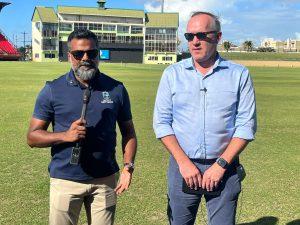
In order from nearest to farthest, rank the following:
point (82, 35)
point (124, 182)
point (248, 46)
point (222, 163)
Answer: point (222, 163)
point (82, 35)
point (124, 182)
point (248, 46)

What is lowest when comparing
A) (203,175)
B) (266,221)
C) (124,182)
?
(266,221)

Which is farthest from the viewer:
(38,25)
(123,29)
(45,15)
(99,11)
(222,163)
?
(99,11)

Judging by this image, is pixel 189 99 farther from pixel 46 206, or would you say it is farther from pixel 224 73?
pixel 46 206

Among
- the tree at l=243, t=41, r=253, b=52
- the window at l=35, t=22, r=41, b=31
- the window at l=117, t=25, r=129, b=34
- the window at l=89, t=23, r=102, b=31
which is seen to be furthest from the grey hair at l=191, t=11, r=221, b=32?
the tree at l=243, t=41, r=253, b=52

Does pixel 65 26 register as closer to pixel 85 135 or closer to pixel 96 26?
pixel 96 26

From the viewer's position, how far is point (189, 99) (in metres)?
3.56

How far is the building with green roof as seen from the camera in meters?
118

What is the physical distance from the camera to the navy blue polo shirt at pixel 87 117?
3486 millimetres

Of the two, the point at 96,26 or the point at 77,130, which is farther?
the point at 96,26

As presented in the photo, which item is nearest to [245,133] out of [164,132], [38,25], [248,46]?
[164,132]

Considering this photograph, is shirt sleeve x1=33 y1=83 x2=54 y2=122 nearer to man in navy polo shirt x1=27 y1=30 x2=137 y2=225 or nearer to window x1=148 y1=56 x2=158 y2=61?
man in navy polo shirt x1=27 y1=30 x2=137 y2=225

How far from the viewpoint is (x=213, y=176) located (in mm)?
3488

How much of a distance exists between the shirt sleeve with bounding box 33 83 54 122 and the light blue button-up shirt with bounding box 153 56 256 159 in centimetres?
86

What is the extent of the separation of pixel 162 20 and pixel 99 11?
17019 mm
